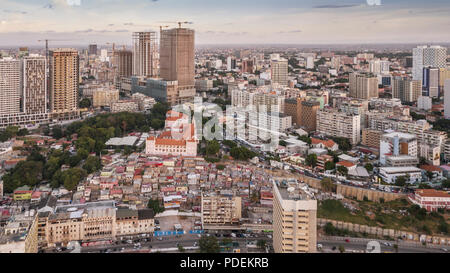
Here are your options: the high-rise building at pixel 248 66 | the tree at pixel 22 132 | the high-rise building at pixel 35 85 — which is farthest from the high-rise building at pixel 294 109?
the high-rise building at pixel 248 66

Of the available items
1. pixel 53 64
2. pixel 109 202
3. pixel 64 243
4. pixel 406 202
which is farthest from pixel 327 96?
pixel 64 243

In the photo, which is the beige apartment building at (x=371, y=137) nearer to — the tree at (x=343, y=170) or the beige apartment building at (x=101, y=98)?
the tree at (x=343, y=170)

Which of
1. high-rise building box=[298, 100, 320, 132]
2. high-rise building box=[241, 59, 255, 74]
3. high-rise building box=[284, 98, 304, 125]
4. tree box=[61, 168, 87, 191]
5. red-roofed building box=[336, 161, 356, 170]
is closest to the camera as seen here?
tree box=[61, 168, 87, 191]

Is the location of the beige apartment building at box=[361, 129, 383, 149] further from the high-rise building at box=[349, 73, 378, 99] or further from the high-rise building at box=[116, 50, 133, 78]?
the high-rise building at box=[116, 50, 133, 78]

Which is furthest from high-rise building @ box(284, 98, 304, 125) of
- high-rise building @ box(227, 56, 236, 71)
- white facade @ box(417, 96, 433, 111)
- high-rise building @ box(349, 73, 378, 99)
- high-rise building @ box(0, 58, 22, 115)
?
high-rise building @ box(227, 56, 236, 71)

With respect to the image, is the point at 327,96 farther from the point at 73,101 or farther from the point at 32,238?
the point at 32,238
